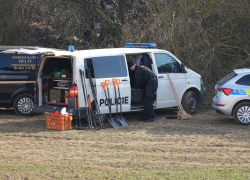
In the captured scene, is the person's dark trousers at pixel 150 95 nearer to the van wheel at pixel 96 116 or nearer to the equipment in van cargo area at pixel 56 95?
the van wheel at pixel 96 116

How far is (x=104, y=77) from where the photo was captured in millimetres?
9297

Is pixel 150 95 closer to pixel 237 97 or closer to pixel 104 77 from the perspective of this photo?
pixel 104 77

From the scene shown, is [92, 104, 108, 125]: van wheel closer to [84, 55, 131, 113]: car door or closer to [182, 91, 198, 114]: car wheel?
[84, 55, 131, 113]: car door

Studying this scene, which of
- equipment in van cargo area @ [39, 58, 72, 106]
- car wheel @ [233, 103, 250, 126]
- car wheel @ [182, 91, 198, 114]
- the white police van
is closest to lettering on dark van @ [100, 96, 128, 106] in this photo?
the white police van

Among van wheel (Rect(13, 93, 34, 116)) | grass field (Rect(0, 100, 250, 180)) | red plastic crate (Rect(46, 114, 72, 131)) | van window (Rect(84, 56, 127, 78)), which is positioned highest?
van window (Rect(84, 56, 127, 78))

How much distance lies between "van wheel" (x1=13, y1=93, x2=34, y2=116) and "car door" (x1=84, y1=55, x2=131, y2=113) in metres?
2.66

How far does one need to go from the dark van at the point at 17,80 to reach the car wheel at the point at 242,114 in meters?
5.87

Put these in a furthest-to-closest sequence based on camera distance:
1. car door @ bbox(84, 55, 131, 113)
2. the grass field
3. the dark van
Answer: the dark van < car door @ bbox(84, 55, 131, 113) < the grass field

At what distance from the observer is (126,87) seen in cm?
955

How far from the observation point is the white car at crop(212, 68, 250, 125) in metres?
9.30

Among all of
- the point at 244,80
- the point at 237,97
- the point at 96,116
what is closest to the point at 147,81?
the point at 96,116

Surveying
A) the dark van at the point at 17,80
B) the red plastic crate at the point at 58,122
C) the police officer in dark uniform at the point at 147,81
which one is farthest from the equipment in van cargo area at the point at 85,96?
the dark van at the point at 17,80

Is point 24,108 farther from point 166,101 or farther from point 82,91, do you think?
point 166,101

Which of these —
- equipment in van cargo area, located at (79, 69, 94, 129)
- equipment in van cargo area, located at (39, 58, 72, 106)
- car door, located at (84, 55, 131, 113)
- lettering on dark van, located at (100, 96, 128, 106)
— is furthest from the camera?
equipment in van cargo area, located at (39, 58, 72, 106)
